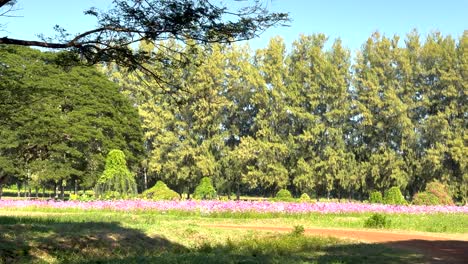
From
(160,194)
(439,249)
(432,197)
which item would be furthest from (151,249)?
(432,197)

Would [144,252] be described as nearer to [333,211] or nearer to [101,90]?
[333,211]

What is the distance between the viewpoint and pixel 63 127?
35219 millimetres

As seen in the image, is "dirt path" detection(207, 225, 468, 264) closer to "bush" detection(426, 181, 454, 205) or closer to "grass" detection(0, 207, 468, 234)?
"grass" detection(0, 207, 468, 234)

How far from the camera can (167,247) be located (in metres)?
11.0

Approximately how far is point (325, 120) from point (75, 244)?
35433 millimetres

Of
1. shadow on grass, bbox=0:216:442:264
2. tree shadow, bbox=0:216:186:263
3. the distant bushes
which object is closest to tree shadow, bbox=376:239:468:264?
shadow on grass, bbox=0:216:442:264

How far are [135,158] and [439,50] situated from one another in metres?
27.7

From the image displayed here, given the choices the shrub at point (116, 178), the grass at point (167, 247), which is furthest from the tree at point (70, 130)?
the grass at point (167, 247)

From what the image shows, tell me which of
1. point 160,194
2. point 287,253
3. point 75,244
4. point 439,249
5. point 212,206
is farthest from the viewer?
point 160,194

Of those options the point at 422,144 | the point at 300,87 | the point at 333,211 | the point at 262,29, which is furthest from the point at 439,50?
the point at 262,29

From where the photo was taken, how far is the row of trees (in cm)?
4056

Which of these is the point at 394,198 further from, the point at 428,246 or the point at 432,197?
the point at 428,246

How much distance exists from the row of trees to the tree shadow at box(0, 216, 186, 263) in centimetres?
2923

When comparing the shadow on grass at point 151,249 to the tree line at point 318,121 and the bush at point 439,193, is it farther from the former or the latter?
the tree line at point 318,121
